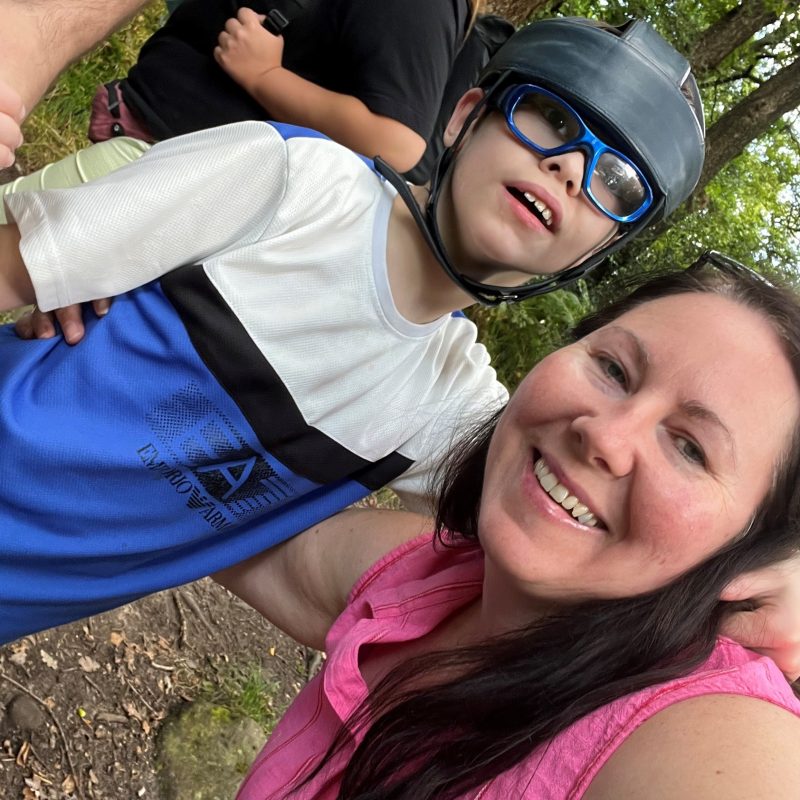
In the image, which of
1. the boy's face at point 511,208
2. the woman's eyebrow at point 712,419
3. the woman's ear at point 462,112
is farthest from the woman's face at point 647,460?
the woman's ear at point 462,112

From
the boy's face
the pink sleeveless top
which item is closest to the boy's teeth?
the boy's face

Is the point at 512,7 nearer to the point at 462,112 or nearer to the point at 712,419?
the point at 462,112

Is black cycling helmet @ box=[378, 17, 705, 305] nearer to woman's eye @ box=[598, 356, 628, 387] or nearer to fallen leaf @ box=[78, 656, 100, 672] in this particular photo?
woman's eye @ box=[598, 356, 628, 387]

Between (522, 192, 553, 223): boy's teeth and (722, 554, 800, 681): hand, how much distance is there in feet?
3.02

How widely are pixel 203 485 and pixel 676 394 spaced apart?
1.06m

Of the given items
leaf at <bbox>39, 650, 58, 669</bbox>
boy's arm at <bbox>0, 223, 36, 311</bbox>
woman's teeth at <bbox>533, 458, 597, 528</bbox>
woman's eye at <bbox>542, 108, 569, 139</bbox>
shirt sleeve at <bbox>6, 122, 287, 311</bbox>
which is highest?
woman's eye at <bbox>542, 108, 569, 139</bbox>

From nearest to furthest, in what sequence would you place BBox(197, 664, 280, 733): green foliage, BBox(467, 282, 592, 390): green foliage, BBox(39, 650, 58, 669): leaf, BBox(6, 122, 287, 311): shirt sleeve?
1. BBox(6, 122, 287, 311): shirt sleeve
2. BBox(39, 650, 58, 669): leaf
3. BBox(197, 664, 280, 733): green foliage
4. BBox(467, 282, 592, 390): green foliage

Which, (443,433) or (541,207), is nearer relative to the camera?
(541,207)

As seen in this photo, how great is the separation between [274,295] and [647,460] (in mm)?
881

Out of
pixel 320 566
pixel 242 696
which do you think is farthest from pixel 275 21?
pixel 242 696

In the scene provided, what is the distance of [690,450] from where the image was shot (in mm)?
1337

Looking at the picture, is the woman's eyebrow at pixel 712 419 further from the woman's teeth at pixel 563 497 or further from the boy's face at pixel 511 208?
the boy's face at pixel 511 208

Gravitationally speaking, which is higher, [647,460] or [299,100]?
[647,460]

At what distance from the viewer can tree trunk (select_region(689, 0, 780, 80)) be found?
8.34 meters
